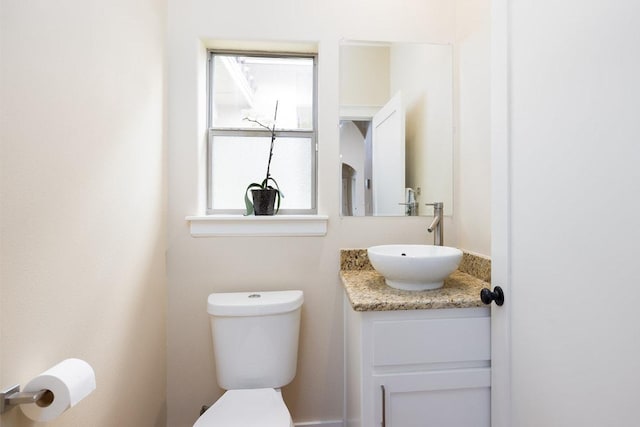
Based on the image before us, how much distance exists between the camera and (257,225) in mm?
1461

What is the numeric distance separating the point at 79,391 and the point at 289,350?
0.79 meters

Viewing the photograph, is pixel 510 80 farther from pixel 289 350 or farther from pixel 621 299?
pixel 289 350

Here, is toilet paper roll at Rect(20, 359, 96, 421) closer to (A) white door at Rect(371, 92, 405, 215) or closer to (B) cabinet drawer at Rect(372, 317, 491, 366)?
(B) cabinet drawer at Rect(372, 317, 491, 366)

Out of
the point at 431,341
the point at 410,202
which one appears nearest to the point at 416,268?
the point at 431,341

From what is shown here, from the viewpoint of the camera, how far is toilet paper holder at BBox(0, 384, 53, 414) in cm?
59

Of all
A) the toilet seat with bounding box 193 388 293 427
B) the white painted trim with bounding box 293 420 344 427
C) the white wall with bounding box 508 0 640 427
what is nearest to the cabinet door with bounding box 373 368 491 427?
the white wall with bounding box 508 0 640 427

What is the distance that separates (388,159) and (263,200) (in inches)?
25.7

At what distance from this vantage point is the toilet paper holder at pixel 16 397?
591mm

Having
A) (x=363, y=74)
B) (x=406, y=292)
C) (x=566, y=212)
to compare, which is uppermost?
(x=363, y=74)

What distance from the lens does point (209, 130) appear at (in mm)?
1578

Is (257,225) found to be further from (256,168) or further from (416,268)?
(416,268)

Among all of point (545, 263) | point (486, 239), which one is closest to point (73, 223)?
point (545, 263)

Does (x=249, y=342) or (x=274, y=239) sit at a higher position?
(x=274, y=239)

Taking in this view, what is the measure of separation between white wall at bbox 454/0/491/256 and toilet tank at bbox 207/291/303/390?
3.03 feet
